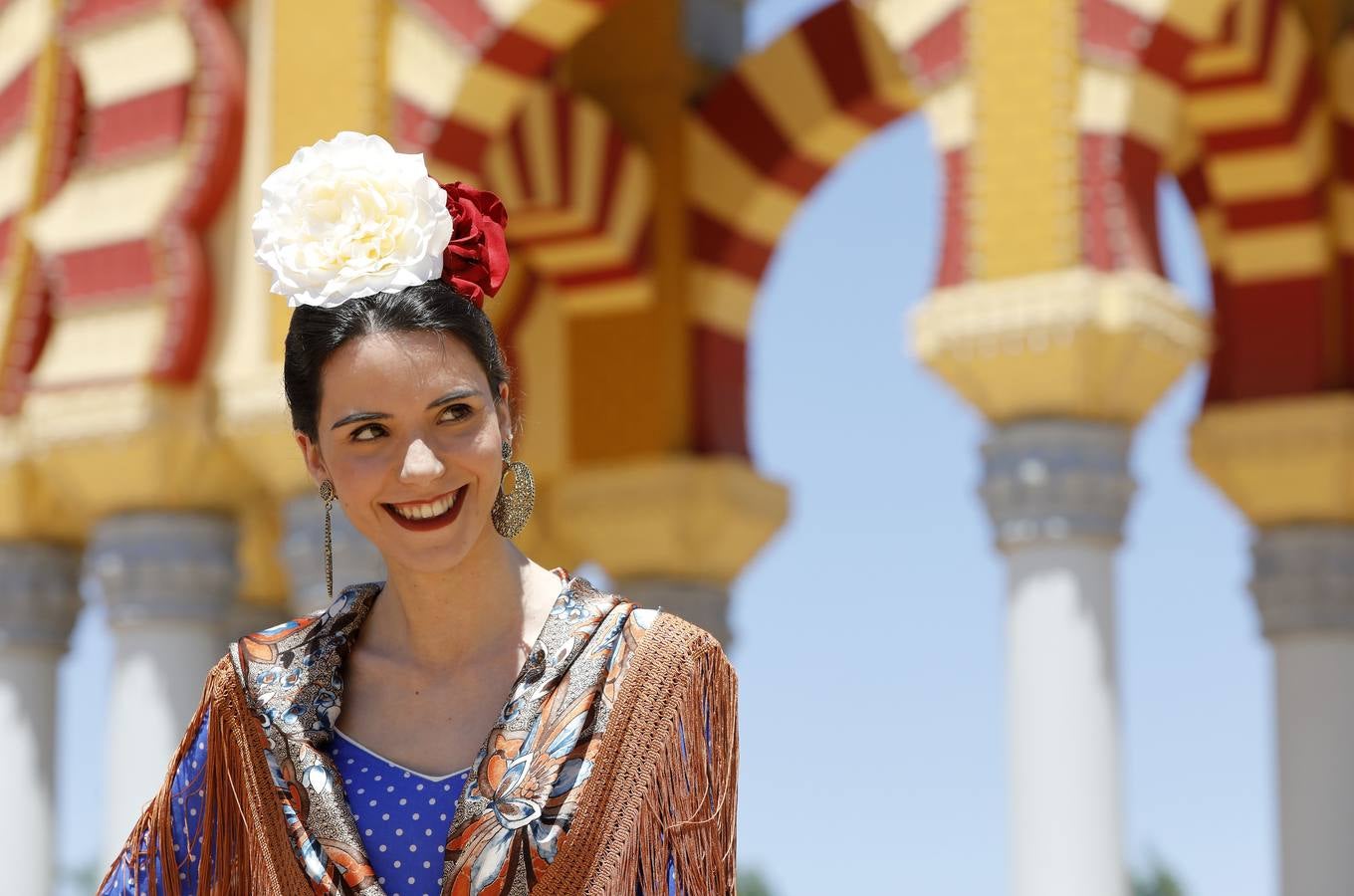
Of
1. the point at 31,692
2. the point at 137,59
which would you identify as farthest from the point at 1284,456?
the point at 31,692

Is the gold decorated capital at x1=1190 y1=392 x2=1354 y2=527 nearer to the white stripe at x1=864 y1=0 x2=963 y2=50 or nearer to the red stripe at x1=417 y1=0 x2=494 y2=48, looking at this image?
the white stripe at x1=864 y1=0 x2=963 y2=50

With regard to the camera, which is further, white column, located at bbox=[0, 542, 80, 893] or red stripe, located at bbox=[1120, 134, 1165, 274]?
white column, located at bbox=[0, 542, 80, 893]

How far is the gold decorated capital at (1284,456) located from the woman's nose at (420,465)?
7948mm

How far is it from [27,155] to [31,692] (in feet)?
7.49

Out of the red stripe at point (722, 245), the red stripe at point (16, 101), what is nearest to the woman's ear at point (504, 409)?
the red stripe at point (722, 245)

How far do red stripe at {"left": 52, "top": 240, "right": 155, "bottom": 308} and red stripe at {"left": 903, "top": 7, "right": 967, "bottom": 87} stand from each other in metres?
3.07

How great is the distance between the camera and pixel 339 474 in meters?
2.40

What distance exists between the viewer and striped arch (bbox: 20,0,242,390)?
9.55m

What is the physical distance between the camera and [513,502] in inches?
100

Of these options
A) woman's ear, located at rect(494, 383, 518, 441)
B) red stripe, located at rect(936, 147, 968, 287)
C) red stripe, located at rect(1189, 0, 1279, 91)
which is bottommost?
woman's ear, located at rect(494, 383, 518, 441)

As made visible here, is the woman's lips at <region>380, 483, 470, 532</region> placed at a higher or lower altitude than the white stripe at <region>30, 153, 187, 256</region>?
lower

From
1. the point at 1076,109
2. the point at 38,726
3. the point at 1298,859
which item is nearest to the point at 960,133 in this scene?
the point at 1076,109

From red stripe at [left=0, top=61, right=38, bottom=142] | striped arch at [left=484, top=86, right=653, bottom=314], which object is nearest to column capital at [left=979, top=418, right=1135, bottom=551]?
striped arch at [left=484, top=86, right=653, bottom=314]

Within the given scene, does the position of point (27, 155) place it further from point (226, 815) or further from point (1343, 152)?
point (226, 815)
